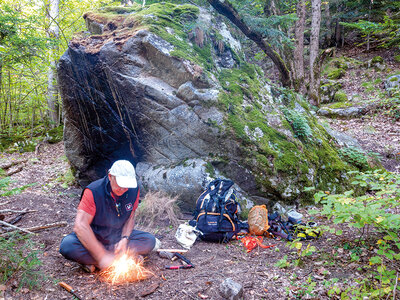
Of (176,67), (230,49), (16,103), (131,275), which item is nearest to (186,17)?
(230,49)

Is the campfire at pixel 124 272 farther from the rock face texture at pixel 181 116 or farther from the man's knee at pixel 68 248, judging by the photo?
the rock face texture at pixel 181 116

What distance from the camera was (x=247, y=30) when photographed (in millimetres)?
7875

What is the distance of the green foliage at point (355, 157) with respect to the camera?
7.38m

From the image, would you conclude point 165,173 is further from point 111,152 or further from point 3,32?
point 3,32

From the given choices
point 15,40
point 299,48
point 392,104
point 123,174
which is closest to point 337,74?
point 392,104

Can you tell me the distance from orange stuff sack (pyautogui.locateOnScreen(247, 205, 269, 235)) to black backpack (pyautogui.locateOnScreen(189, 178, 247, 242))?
0.60 feet

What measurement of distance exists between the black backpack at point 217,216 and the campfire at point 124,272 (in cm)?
143

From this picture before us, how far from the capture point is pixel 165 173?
6312 mm

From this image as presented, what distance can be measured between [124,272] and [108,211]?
2.79 ft

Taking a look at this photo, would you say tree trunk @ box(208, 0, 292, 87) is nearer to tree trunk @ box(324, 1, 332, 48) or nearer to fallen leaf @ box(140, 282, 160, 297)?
fallen leaf @ box(140, 282, 160, 297)

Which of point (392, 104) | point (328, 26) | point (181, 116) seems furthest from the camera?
point (328, 26)

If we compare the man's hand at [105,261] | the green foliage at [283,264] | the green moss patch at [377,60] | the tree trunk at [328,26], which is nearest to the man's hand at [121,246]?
the man's hand at [105,261]

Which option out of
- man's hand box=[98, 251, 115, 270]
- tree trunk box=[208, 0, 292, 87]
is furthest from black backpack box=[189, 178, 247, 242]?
tree trunk box=[208, 0, 292, 87]

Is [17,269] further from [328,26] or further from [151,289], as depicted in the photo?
[328,26]
